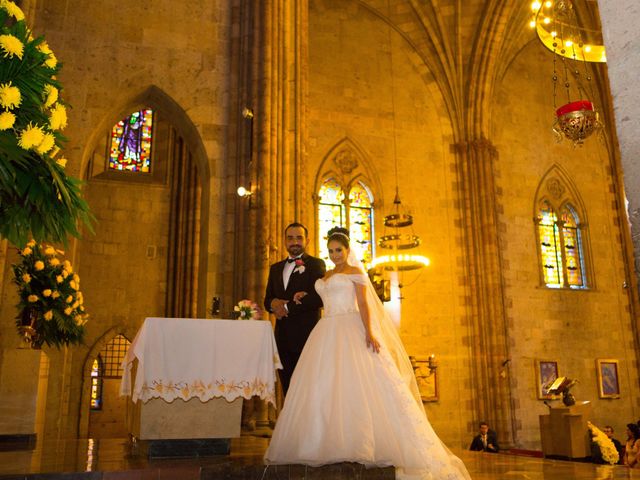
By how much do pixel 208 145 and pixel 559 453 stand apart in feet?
23.9

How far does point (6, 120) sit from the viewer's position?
325cm

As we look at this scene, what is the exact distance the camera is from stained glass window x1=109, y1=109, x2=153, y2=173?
1731 centimetres

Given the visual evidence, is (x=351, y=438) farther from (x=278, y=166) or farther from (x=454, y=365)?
(x=454, y=365)

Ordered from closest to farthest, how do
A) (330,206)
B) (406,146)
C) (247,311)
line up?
(247,311) < (330,206) < (406,146)

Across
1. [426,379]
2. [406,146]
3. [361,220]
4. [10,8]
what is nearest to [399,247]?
[361,220]

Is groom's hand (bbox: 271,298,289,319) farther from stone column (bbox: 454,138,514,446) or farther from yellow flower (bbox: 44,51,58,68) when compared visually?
stone column (bbox: 454,138,514,446)

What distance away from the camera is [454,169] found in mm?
18328

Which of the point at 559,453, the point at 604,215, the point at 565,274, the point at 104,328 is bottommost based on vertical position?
the point at 559,453

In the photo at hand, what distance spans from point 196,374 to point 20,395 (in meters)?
3.05

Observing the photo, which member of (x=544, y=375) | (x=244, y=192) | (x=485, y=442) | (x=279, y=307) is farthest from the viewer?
(x=544, y=375)

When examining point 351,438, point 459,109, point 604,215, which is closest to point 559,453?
point 351,438

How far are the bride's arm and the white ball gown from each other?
54 mm

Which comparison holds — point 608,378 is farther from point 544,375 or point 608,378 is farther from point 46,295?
point 46,295

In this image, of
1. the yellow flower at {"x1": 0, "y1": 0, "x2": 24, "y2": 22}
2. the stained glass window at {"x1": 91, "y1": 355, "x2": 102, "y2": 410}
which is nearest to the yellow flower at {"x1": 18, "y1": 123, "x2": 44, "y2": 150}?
the yellow flower at {"x1": 0, "y1": 0, "x2": 24, "y2": 22}
